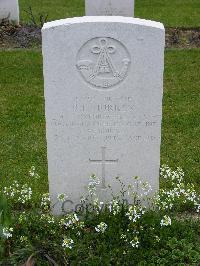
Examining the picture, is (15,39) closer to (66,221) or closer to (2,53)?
(2,53)

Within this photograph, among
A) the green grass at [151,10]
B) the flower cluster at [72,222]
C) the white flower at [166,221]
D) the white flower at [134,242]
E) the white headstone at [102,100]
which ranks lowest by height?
the white flower at [134,242]

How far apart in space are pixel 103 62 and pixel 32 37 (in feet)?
21.7

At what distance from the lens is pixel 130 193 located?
475 centimetres

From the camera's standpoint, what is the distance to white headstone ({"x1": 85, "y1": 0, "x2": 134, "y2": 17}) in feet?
34.6

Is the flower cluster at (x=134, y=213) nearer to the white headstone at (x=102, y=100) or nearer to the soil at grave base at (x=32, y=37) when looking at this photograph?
the white headstone at (x=102, y=100)

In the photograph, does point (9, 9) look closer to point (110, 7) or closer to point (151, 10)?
point (110, 7)

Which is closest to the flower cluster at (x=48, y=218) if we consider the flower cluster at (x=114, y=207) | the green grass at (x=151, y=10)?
the flower cluster at (x=114, y=207)

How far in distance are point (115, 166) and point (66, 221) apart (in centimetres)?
61

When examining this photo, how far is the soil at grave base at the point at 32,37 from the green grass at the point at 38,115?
1.57 feet

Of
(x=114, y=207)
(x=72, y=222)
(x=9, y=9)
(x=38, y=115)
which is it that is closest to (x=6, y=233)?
(x=72, y=222)

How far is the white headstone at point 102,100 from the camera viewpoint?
423 centimetres

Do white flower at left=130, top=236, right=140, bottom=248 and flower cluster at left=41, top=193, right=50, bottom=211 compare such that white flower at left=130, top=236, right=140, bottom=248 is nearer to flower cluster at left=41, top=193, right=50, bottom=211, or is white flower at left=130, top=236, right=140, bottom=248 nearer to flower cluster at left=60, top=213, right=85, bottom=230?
flower cluster at left=60, top=213, right=85, bottom=230

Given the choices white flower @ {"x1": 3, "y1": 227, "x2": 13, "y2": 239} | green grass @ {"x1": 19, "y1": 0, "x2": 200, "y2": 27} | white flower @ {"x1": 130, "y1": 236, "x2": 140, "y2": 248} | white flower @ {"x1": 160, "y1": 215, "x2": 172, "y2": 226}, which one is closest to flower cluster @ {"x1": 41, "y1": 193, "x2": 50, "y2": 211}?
white flower @ {"x1": 3, "y1": 227, "x2": 13, "y2": 239}

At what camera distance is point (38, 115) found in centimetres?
736
